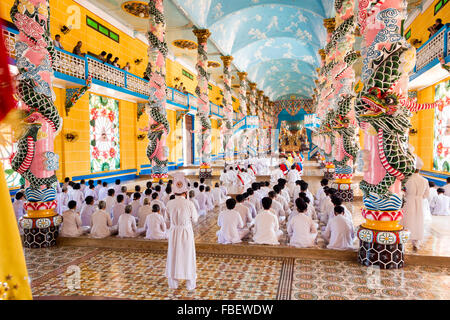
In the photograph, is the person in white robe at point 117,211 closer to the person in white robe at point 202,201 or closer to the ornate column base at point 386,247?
the person in white robe at point 202,201

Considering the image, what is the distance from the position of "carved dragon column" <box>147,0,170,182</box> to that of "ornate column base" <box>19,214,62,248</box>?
15.4 ft

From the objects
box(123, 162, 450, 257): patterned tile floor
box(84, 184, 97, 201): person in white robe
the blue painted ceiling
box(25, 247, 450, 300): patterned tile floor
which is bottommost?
box(25, 247, 450, 300): patterned tile floor

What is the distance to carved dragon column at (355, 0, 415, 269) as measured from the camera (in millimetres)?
4480

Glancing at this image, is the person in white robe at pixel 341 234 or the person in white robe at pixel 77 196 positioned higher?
the person in white robe at pixel 77 196

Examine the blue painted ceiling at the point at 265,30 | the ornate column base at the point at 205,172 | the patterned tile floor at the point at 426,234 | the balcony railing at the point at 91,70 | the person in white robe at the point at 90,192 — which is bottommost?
the patterned tile floor at the point at 426,234

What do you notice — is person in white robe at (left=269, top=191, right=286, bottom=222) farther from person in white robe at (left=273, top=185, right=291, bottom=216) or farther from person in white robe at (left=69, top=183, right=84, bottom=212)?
person in white robe at (left=69, top=183, right=84, bottom=212)

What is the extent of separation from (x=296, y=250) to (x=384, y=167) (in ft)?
6.52

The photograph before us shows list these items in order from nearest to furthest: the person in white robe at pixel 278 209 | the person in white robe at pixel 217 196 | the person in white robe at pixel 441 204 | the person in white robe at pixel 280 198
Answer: the person in white robe at pixel 278 209 → the person in white robe at pixel 280 198 → the person in white robe at pixel 441 204 → the person in white robe at pixel 217 196

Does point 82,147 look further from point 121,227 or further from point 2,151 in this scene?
point 2,151

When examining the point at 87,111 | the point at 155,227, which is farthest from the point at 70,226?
the point at 87,111

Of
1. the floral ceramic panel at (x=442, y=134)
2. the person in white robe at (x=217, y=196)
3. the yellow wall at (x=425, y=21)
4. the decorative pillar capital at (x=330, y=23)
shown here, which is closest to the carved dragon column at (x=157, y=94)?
the person in white robe at (x=217, y=196)

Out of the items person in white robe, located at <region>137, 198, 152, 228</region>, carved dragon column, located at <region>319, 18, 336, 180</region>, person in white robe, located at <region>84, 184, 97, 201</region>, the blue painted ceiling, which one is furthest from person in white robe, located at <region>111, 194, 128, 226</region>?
the blue painted ceiling

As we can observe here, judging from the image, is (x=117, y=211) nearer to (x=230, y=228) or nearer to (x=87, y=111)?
→ (x=230, y=228)

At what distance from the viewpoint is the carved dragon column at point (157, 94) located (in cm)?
1031
